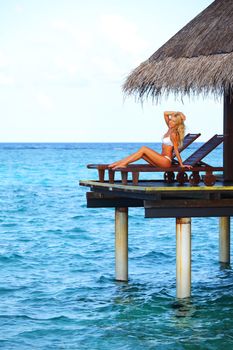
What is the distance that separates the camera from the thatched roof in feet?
41.6

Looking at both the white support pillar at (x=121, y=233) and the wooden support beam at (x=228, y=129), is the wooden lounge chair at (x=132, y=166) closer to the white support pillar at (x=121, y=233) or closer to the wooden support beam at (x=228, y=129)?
the wooden support beam at (x=228, y=129)

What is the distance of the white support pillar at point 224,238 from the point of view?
15797mm

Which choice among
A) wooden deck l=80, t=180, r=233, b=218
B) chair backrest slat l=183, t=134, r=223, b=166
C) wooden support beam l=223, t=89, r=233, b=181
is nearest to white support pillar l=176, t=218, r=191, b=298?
wooden deck l=80, t=180, r=233, b=218

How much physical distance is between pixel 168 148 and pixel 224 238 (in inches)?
148

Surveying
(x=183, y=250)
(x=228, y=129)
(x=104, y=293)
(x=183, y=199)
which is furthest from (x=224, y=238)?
(x=183, y=199)

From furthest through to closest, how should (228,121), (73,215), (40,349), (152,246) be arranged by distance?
1. (73,215)
2. (152,246)
3. (228,121)
4. (40,349)

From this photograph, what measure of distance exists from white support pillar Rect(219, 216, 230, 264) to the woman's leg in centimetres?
354

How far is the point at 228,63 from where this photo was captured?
1255cm

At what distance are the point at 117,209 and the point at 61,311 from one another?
6.12 feet

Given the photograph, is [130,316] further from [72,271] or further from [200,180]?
[72,271]

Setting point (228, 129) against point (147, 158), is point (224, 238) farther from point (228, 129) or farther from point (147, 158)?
point (147, 158)

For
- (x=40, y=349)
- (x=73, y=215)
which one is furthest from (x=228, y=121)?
(x=73, y=215)

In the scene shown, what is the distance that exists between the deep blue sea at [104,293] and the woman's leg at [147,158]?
185 centimetres

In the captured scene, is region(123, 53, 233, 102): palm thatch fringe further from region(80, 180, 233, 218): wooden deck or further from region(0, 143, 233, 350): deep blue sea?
region(0, 143, 233, 350): deep blue sea
